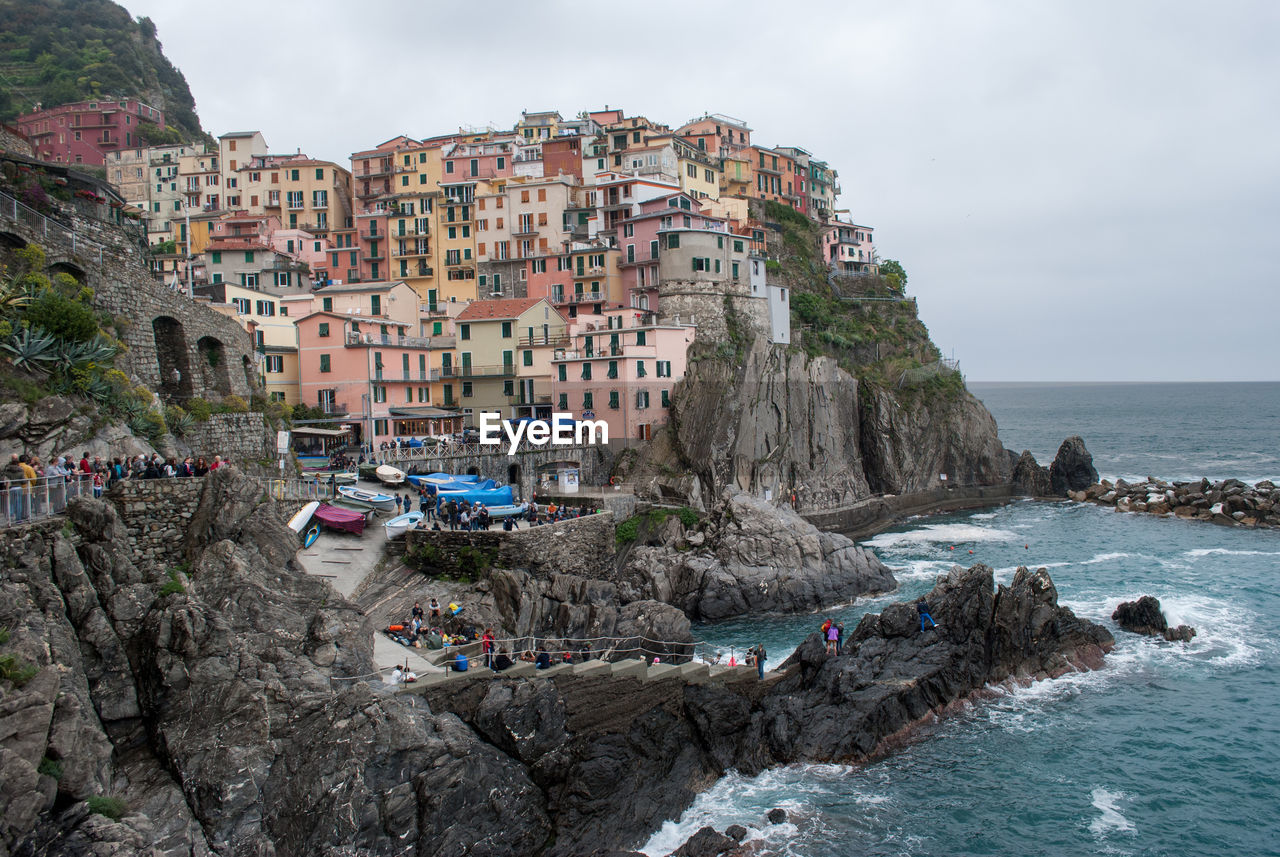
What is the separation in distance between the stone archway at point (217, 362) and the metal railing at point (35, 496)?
15.9m

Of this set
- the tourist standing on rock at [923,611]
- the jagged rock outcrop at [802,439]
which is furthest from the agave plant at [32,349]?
the jagged rock outcrop at [802,439]

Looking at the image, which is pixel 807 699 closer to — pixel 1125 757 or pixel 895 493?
pixel 1125 757

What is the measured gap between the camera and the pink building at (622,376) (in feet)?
186

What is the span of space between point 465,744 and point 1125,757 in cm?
1836

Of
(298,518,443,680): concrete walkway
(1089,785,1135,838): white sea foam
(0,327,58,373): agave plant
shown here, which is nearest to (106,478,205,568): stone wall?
(298,518,443,680): concrete walkway

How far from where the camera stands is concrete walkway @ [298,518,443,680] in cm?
2652

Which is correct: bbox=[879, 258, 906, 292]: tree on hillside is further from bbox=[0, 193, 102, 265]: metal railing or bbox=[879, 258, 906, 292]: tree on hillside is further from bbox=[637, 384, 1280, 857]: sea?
bbox=[0, 193, 102, 265]: metal railing

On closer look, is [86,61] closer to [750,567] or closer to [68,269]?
[68,269]

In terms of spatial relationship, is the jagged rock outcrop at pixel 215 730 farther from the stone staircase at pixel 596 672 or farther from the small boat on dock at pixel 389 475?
the small boat on dock at pixel 389 475

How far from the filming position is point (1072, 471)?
73.8 m

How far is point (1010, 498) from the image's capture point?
73188 millimetres

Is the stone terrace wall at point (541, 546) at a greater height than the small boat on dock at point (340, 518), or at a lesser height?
lesser

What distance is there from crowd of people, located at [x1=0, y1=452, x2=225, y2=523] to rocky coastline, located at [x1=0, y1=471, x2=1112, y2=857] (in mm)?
701

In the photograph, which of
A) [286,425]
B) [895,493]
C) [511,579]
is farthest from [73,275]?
[895,493]
